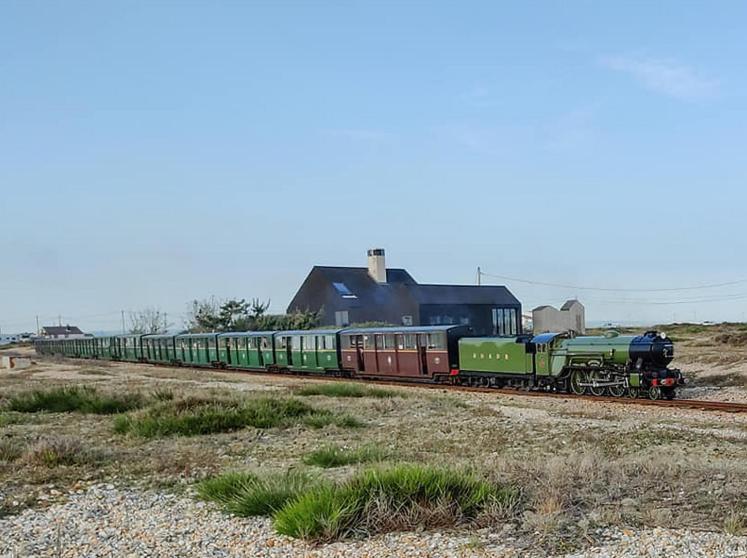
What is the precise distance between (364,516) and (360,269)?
197 ft

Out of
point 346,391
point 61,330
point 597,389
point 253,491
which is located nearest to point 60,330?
point 61,330

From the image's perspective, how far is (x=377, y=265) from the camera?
219 feet

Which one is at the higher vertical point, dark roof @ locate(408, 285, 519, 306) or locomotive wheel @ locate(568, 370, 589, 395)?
dark roof @ locate(408, 285, 519, 306)

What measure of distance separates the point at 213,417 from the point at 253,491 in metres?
8.03

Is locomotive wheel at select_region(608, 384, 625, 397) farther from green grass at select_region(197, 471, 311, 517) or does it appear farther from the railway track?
green grass at select_region(197, 471, 311, 517)

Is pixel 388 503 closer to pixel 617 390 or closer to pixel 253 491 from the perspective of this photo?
pixel 253 491

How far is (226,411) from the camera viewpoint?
54.6 ft

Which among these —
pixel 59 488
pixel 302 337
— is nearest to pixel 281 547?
pixel 59 488

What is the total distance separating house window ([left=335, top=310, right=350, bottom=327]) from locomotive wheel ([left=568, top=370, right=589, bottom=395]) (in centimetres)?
3825

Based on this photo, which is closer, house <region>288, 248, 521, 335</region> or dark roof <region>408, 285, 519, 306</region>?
house <region>288, 248, 521, 335</region>

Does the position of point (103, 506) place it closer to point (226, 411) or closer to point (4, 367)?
point (226, 411)

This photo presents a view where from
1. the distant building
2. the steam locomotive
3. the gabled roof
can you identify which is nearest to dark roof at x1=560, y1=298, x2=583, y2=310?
the distant building

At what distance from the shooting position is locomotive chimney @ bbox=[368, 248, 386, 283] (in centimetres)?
6631

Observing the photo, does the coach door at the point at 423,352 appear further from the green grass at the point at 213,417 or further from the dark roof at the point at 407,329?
the green grass at the point at 213,417
